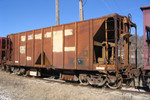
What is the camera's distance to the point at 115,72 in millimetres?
7469

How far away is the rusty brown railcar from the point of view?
7.77m

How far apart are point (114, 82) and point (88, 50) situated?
7.33 ft

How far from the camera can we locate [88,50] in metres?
8.22

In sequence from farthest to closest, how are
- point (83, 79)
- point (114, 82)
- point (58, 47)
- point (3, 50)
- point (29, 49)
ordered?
point (3, 50)
point (29, 49)
point (58, 47)
point (83, 79)
point (114, 82)

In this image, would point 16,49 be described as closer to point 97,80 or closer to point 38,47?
point 38,47

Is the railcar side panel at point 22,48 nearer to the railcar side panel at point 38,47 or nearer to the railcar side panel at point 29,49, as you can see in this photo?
the railcar side panel at point 29,49

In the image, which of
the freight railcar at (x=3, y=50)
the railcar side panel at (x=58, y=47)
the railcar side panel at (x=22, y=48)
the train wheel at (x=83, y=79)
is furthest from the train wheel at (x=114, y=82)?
the freight railcar at (x=3, y=50)

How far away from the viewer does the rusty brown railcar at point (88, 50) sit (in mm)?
7766

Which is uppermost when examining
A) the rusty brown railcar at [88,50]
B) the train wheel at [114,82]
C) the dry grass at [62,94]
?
the rusty brown railcar at [88,50]

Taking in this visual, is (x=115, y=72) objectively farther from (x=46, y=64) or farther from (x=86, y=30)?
(x=46, y=64)

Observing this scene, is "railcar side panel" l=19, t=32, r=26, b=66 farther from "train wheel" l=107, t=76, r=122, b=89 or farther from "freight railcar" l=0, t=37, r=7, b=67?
"train wheel" l=107, t=76, r=122, b=89

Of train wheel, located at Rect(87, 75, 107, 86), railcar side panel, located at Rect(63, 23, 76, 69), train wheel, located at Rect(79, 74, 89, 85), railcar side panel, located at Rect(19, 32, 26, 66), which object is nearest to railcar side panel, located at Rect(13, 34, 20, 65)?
railcar side panel, located at Rect(19, 32, 26, 66)

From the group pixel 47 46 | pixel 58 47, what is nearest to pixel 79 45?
pixel 58 47

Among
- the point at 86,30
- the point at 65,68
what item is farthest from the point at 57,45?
the point at 86,30
